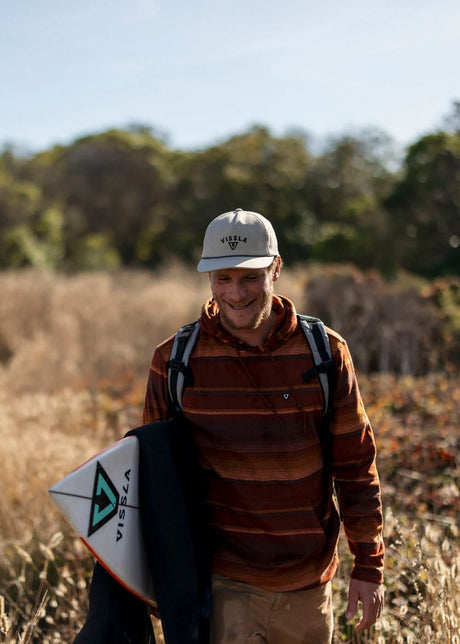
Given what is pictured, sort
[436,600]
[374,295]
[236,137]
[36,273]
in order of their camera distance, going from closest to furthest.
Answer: [436,600], [374,295], [36,273], [236,137]

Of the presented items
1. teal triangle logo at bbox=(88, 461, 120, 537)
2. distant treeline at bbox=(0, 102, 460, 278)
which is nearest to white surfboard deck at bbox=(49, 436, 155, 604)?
teal triangle logo at bbox=(88, 461, 120, 537)

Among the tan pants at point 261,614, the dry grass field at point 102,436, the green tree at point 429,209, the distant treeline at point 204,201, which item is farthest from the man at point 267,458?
the distant treeline at point 204,201

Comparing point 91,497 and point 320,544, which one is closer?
point 91,497

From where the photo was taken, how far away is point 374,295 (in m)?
11.3

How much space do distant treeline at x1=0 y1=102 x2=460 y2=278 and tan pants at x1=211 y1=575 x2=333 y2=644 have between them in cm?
892

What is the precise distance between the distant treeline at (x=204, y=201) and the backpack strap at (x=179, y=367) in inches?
349

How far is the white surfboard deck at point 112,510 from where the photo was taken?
215cm

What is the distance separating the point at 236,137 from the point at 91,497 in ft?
Result: 92.4

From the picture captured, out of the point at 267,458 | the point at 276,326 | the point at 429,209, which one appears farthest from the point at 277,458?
the point at 429,209

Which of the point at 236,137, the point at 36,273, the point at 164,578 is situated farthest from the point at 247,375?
the point at 236,137

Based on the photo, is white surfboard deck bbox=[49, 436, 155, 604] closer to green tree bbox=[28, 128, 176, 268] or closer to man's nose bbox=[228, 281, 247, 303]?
man's nose bbox=[228, 281, 247, 303]

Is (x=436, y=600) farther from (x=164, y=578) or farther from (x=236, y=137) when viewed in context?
(x=236, y=137)

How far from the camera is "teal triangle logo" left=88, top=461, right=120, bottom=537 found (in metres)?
2.21

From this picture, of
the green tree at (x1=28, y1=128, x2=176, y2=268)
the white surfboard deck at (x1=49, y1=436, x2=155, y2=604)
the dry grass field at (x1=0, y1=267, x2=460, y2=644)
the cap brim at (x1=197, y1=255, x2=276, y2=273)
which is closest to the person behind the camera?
the white surfboard deck at (x1=49, y1=436, x2=155, y2=604)
